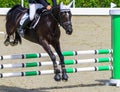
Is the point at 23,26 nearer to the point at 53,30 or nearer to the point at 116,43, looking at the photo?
the point at 53,30

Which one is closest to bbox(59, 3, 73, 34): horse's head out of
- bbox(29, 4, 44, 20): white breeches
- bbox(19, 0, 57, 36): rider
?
bbox(19, 0, 57, 36): rider

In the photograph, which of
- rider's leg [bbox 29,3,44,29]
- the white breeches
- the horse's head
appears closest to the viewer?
the horse's head

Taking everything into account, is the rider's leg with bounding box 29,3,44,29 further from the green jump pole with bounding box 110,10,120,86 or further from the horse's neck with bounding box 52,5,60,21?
the green jump pole with bounding box 110,10,120,86

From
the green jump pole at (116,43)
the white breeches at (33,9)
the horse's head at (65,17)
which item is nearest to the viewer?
the horse's head at (65,17)

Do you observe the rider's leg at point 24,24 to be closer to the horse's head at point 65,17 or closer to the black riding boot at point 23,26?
the black riding boot at point 23,26

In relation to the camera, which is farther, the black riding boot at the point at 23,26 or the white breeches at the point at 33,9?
the black riding boot at the point at 23,26

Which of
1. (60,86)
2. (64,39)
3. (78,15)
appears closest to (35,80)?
(60,86)

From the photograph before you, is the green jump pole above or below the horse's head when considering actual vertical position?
below

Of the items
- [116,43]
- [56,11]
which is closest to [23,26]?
[56,11]

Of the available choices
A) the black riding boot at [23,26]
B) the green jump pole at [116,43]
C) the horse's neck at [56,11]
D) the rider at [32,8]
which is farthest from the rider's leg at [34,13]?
the green jump pole at [116,43]

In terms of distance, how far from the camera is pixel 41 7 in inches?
336

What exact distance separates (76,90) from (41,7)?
1.51 m

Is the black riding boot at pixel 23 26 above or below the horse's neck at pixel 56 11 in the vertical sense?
below

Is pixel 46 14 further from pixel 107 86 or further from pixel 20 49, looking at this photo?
pixel 20 49
